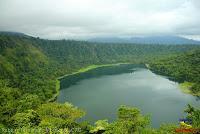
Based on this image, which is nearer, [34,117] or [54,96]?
[34,117]

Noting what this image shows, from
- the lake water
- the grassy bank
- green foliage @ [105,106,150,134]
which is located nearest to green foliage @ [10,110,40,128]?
green foliage @ [105,106,150,134]

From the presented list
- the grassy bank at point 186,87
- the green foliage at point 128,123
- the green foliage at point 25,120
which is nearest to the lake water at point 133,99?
the grassy bank at point 186,87

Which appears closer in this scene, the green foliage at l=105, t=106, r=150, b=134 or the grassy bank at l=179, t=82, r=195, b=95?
the green foliage at l=105, t=106, r=150, b=134

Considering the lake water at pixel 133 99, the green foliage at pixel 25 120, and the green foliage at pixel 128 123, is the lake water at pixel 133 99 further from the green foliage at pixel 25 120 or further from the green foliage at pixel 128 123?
the green foliage at pixel 128 123

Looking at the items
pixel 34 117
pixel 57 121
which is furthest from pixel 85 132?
pixel 34 117

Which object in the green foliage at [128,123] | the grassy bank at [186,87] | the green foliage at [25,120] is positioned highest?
the green foliage at [128,123]

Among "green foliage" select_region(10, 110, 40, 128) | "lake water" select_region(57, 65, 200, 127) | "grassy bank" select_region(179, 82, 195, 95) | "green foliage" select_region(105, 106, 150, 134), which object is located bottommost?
"lake water" select_region(57, 65, 200, 127)

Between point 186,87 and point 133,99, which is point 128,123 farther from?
point 186,87

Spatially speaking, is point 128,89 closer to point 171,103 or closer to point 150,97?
point 150,97

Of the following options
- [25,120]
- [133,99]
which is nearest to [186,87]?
[133,99]

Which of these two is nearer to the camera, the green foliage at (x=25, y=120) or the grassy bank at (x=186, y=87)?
the green foliage at (x=25, y=120)

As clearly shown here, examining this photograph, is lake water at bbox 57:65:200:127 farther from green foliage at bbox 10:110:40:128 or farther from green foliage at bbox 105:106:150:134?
green foliage at bbox 105:106:150:134
